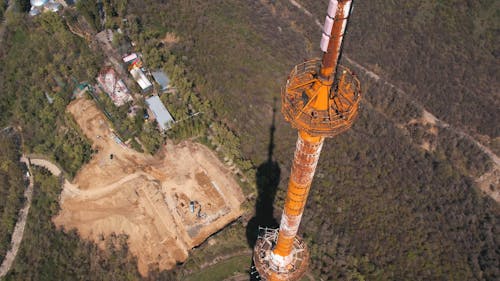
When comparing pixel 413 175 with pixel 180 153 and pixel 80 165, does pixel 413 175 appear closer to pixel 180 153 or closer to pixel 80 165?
pixel 180 153

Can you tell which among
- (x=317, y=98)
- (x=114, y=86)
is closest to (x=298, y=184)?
(x=317, y=98)

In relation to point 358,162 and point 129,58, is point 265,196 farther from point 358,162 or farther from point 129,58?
point 129,58

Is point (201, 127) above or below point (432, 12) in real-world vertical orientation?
below

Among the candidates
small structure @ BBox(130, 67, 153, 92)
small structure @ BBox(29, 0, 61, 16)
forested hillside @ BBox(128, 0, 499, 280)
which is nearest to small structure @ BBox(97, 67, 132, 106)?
small structure @ BBox(130, 67, 153, 92)

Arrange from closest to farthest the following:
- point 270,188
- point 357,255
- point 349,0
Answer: point 349,0 → point 357,255 → point 270,188

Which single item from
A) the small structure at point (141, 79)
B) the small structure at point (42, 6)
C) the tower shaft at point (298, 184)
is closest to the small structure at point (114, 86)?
the small structure at point (141, 79)

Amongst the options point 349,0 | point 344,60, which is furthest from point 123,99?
point 349,0

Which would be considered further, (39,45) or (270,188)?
(39,45)
